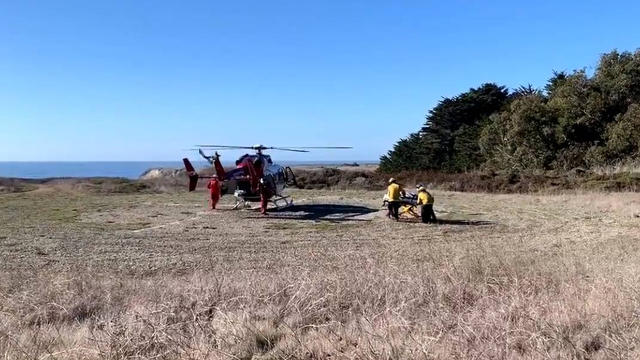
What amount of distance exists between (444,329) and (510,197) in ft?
76.2

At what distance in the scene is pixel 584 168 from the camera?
117ft

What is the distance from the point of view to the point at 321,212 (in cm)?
2159

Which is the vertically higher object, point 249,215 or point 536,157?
point 536,157

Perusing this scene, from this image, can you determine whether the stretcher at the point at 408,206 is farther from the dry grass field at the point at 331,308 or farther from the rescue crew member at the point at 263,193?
the dry grass field at the point at 331,308

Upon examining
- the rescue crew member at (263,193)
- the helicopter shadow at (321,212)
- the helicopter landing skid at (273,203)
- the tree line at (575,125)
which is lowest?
the helicopter shadow at (321,212)

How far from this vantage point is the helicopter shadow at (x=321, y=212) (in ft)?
65.9

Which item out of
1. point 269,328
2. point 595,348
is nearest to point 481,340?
point 595,348

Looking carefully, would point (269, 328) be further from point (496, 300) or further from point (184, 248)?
point (184, 248)

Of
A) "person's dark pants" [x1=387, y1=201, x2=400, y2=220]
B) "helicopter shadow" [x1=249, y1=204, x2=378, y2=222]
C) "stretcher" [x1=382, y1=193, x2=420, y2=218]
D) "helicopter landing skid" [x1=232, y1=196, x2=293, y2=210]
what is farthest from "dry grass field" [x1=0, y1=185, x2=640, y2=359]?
"helicopter landing skid" [x1=232, y1=196, x2=293, y2=210]

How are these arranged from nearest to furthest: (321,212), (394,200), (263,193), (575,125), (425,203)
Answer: (425,203) → (394,200) → (263,193) → (321,212) → (575,125)

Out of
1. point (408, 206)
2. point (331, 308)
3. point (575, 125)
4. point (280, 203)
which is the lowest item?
point (280, 203)

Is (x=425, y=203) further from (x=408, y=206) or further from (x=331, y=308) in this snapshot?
(x=331, y=308)

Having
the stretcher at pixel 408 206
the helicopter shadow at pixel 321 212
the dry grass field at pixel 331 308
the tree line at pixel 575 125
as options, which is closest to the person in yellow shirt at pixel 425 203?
the stretcher at pixel 408 206

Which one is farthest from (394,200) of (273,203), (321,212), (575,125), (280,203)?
(575,125)
